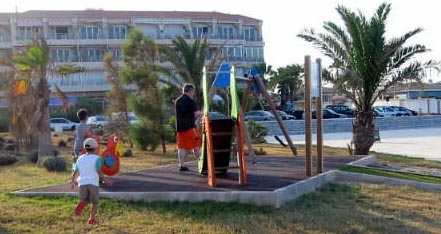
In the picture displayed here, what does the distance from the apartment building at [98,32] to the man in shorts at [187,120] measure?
51456mm

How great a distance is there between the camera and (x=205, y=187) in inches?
360

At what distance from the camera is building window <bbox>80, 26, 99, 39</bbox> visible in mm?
67938

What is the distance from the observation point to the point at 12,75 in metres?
22.8

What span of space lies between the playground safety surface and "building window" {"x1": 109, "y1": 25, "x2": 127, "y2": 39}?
58.5 meters

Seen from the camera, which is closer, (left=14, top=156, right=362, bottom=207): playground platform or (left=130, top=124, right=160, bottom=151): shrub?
(left=14, top=156, right=362, bottom=207): playground platform

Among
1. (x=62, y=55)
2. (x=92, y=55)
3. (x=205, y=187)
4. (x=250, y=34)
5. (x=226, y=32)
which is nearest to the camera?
(x=205, y=187)

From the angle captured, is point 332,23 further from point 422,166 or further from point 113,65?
point 113,65

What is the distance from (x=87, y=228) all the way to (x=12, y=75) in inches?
661

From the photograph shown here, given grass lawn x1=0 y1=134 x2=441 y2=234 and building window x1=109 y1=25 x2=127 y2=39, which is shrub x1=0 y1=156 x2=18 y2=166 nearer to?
grass lawn x1=0 y1=134 x2=441 y2=234

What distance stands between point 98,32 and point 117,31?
90.7 inches

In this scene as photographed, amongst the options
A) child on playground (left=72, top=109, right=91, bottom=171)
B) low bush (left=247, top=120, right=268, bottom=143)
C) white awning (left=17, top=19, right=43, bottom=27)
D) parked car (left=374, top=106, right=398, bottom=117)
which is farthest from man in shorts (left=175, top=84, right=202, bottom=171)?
white awning (left=17, top=19, right=43, bottom=27)

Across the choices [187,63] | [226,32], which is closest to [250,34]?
[226,32]

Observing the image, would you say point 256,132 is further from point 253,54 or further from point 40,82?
point 253,54

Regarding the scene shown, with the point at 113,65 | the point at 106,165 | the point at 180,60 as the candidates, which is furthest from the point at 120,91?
the point at 106,165
